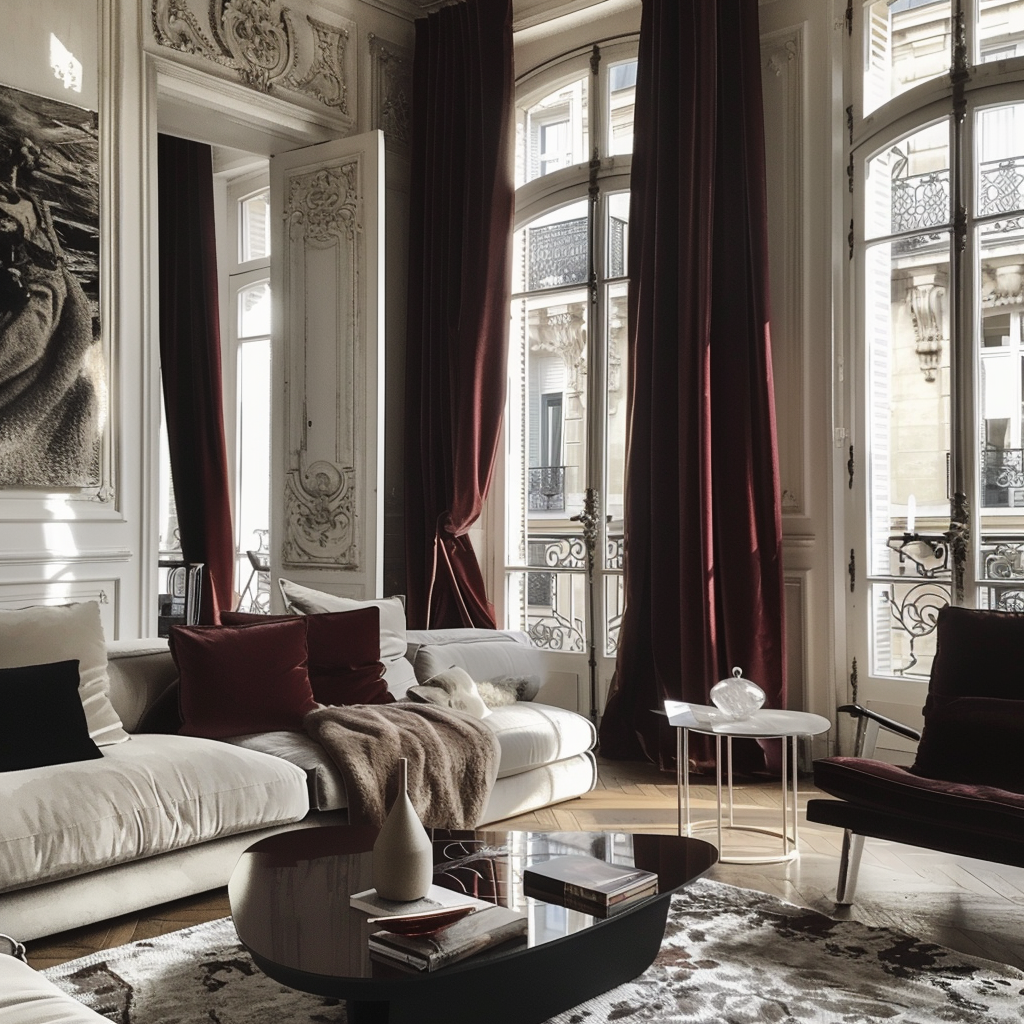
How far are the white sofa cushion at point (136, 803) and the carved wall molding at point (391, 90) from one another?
3.79m

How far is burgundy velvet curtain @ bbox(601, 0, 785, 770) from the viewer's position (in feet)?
15.3

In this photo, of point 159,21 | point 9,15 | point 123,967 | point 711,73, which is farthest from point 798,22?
point 123,967

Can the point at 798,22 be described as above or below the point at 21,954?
above

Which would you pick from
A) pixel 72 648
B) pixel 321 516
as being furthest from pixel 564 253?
pixel 72 648

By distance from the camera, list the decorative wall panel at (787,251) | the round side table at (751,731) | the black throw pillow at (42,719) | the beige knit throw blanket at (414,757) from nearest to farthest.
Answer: the black throw pillow at (42,719)
the beige knit throw blanket at (414,757)
the round side table at (751,731)
the decorative wall panel at (787,251)

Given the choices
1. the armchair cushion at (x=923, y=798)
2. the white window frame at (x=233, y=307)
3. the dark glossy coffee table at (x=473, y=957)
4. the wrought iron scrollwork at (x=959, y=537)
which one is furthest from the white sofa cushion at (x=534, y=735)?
the white window frame at (x=233, y=307)

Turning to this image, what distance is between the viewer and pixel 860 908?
3.03m

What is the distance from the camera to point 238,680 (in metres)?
3.49

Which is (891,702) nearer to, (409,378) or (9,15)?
(409,378)

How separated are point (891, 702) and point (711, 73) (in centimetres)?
279

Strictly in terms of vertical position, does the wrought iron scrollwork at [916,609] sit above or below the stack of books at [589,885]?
above

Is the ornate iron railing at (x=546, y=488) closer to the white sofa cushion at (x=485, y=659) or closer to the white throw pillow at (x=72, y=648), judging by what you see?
the white sofa cushion at (x=485, y=659)

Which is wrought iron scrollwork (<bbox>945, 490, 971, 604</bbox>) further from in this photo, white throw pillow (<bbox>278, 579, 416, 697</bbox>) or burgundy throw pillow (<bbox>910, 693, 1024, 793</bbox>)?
white throw pillow (<bbox>278, 579, 416, 697</bbox>)

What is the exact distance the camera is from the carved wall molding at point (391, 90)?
5.82m
